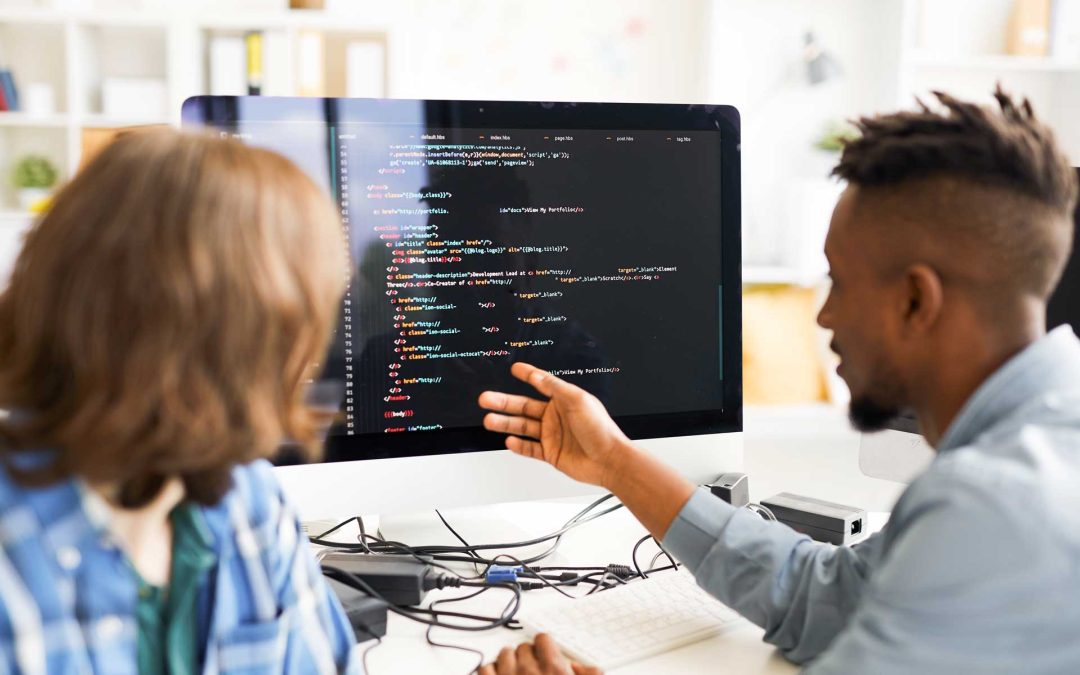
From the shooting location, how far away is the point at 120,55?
3.35m

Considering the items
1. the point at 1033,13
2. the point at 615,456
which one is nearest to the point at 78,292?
the point at 615,456

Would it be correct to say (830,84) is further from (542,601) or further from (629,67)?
(542,601)

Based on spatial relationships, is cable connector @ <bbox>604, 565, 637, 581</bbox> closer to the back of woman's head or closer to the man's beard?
the man's beard

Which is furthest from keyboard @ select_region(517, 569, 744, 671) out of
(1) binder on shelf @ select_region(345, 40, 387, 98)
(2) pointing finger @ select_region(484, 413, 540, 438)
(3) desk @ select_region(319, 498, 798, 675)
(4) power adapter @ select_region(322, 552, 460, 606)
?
(1) binder on shelf @ select_region(345, 40, 387, 98)

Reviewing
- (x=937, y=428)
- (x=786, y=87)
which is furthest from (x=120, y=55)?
(x=937, y=428)

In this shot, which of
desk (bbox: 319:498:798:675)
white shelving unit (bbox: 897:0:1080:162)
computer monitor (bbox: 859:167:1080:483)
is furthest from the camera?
white shelving unit (bbox: 897:0:1080:162)

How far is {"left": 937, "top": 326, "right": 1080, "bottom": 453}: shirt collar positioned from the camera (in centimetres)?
80

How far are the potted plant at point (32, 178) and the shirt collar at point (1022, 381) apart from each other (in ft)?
10.5

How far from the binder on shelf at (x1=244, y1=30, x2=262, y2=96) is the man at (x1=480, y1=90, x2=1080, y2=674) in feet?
7.86

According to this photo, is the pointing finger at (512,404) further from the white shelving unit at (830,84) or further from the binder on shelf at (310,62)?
the binder on shelf at (310,62)

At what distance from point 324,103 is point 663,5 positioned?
8.60 feet

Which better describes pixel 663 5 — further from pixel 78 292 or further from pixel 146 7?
pixel 78 292

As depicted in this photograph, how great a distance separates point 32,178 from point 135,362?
3039mm

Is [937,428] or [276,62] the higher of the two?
[276,62]
